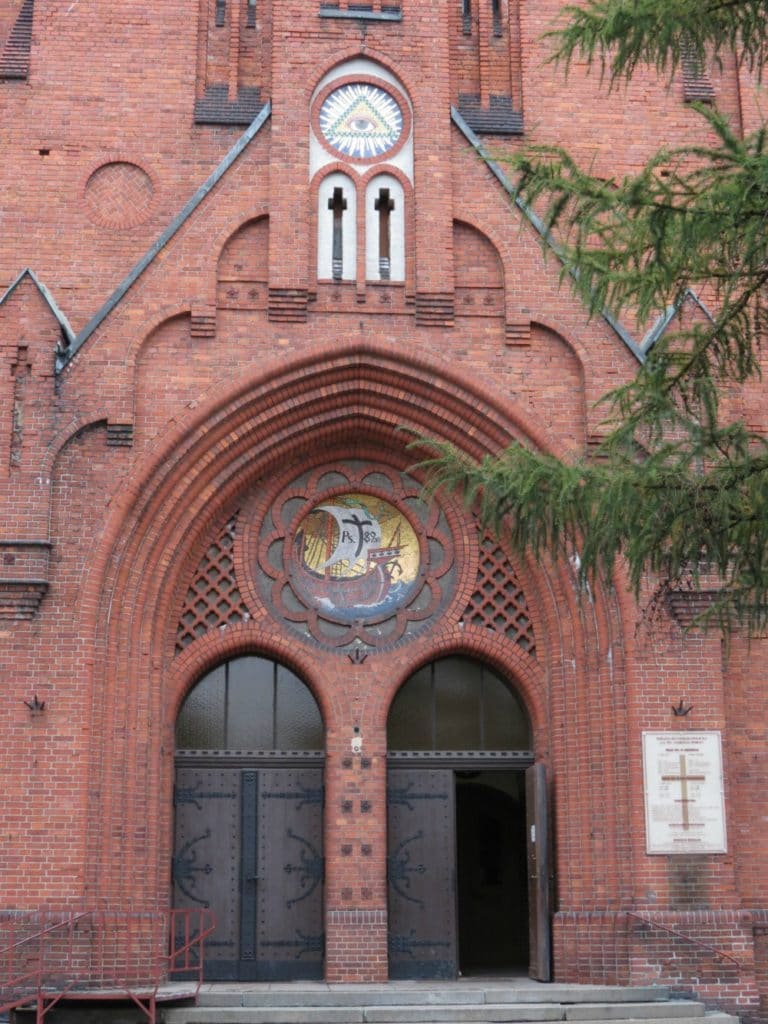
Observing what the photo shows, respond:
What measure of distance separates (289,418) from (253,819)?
13.0 feet

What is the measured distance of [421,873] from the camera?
14742mm

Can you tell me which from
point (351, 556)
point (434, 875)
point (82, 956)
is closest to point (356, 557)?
point (351, 556)

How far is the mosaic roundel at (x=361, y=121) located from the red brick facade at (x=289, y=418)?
0.16 metres

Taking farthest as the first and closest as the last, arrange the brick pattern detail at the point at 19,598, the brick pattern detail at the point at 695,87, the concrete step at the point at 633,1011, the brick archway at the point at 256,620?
1. the brick pattern detail at the point at 695,87
2. the brick archway at the point at 256,620
3. the brick pattern detail at the point at 19,598
4. the concrete step at the point at 633,1011

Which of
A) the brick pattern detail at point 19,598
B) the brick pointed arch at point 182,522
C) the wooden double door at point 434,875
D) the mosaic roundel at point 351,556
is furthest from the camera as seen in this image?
the mosaic roundel at point 351,556

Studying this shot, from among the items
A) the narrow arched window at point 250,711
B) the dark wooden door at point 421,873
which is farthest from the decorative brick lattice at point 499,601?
the narrow arched window at point 250,711

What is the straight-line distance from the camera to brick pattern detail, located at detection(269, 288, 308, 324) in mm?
14633

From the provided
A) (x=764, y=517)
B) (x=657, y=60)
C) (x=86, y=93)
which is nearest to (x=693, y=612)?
(x=764, y=517)

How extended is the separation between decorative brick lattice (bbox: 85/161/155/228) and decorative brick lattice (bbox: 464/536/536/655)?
4911mm

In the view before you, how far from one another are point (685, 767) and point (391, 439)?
14.4 ft

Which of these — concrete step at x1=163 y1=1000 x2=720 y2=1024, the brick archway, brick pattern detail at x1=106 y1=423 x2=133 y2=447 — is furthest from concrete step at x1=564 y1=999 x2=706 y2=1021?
brick pattern detail at x1=106 y1=423 x2=133 y2=447

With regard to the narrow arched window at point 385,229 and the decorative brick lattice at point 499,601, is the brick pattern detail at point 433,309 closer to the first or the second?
the narrow arched window at point 385,229

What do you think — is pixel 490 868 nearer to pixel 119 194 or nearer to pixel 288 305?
pixel 288 305

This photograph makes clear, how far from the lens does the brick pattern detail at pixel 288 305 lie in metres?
14.6
